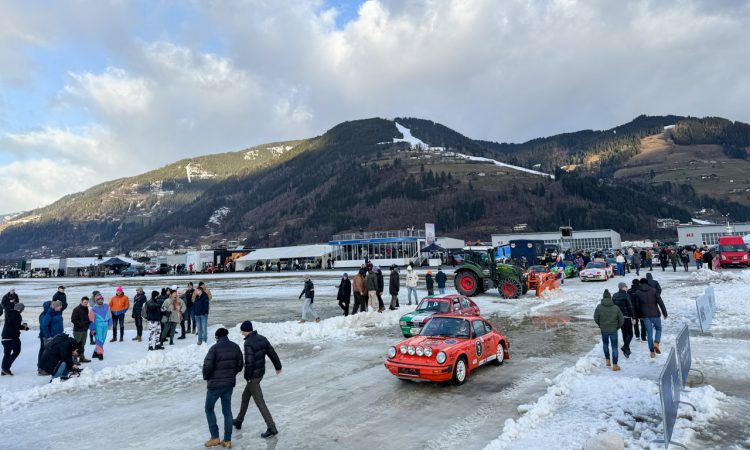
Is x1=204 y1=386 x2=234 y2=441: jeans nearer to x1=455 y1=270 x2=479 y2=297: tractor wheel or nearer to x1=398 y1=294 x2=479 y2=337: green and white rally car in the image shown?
x1=398 y1=294 x2=479 y2=337: green and white rally car

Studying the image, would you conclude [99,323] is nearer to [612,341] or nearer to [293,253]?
[612,341]

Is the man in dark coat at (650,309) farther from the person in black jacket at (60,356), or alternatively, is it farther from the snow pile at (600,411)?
the person in black jacket at (60,356)

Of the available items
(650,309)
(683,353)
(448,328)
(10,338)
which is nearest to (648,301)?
(650,309)

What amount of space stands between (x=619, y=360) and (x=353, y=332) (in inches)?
324

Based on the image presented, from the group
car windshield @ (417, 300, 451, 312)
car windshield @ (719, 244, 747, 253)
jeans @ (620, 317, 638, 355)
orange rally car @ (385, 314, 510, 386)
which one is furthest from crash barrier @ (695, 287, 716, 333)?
car windshield @ (719, 244, 747, 253)

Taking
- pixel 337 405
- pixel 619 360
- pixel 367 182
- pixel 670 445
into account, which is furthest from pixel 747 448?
pixel 367 182

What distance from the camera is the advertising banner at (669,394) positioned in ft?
16.9

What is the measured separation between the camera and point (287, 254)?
75.3 m

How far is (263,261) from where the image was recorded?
252 feet

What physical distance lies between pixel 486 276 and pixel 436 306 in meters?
9.95

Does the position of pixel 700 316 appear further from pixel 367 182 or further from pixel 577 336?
pixel 367 182

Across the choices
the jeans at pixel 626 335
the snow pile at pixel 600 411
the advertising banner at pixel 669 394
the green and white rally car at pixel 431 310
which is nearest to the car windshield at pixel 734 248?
the green and white rally car at pixel 431 310

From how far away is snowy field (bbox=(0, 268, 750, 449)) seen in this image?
6.17 metres

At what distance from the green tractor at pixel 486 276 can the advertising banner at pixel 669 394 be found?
16.1 metres
